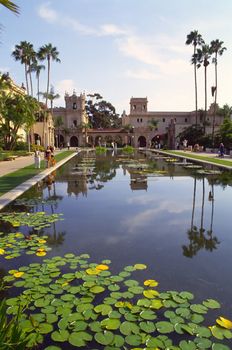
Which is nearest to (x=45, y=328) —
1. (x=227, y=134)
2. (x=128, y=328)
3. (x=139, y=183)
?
(x=128, y=328)

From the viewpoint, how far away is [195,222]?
8.60 meters

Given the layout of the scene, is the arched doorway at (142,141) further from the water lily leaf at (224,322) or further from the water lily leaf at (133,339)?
the water lily leaf at (133,339)

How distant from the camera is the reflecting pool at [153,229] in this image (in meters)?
5.46

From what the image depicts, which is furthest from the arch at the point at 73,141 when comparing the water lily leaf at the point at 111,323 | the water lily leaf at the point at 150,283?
the water lily leaf at the point at 111,323

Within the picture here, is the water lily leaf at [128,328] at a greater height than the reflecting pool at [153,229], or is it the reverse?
the reflecting pool at [153,229]

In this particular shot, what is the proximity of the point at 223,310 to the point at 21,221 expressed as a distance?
5.86 meters

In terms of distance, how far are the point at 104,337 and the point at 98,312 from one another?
1.72 ft

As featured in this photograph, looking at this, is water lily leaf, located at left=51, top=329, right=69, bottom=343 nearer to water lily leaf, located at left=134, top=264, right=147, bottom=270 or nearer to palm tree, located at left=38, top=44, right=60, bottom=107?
water lily leaf, located at left=134, top=264, right=147, bottom=270

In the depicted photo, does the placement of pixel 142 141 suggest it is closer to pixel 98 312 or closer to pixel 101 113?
pixel 101 113

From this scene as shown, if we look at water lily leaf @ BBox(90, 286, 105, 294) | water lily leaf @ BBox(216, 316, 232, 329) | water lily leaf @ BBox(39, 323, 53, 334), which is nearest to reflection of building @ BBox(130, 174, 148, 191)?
water lily leaf @ BBox(90, 286, 105, 294)

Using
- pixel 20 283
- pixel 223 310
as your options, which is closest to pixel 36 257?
pixel 20 283

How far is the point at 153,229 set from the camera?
26.1 feet

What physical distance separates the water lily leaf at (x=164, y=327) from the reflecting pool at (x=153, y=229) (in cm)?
85

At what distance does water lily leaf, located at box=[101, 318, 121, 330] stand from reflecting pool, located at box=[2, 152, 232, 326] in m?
1.16
